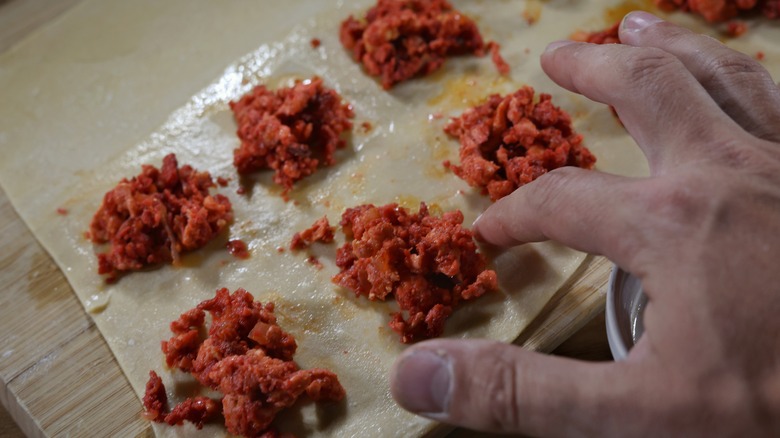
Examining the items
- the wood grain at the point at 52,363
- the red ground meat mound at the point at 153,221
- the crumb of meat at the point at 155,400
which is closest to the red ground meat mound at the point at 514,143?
the red ground meat mound at the point at 153,221

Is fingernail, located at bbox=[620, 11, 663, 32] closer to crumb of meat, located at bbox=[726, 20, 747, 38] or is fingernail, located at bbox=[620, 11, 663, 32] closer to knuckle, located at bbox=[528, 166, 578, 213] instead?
knuckle, located at bbox=[528, 166, 578, 213]

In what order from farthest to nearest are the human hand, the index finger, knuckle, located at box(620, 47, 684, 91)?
knuckle, located at box(620, 47, 684, 91), the index finger, the human hand

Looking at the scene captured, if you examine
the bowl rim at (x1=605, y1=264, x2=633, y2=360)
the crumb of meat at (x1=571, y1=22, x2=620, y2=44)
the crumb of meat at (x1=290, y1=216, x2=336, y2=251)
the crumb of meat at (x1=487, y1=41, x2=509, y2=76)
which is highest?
the crumb of meat at (x1=487, y1=41, x2=509, y2=76)

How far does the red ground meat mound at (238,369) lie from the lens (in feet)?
6.05

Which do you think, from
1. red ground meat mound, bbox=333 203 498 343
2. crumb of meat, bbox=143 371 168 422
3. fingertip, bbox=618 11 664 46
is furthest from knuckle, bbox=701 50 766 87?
crumb of meat, bbox=143 371 168 422

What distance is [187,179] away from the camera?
→ 245cm

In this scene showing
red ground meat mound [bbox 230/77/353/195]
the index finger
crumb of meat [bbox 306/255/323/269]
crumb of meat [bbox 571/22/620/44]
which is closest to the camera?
the index finger

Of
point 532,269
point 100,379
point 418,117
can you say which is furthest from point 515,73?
point 100,379

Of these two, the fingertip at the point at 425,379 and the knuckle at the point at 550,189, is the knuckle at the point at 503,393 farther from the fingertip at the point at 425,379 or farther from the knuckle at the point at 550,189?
the knuckle at the point at 550,189

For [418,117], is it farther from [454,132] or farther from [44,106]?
[44,106]

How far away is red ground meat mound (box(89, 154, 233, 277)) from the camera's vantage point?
228cm

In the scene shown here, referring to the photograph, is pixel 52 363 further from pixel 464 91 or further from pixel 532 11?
pixel 532 11

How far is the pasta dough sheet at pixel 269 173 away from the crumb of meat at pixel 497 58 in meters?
0.04

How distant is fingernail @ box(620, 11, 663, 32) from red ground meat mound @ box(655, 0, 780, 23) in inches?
31.6
